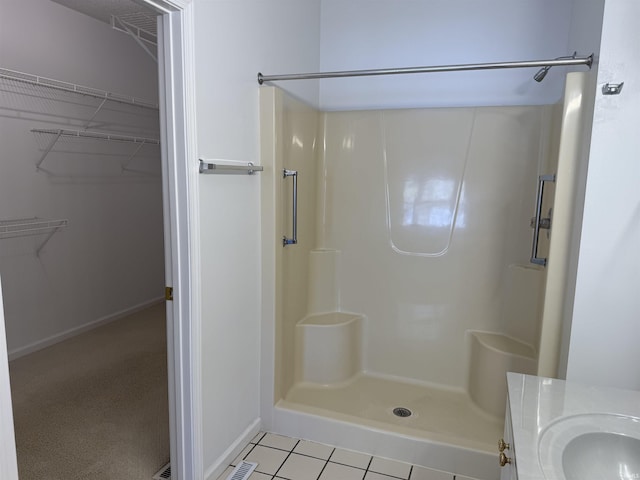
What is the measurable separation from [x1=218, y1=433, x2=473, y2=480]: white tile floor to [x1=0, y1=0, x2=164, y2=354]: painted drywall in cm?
212

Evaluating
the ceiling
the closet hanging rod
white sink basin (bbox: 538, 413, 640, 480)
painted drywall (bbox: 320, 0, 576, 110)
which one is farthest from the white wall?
the closet hanging rod

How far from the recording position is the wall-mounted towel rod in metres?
1.80

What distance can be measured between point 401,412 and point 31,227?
9.34ft

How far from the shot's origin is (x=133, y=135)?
164 inches

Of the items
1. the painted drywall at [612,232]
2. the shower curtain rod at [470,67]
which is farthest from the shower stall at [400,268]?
the painted drywall at [612,232]

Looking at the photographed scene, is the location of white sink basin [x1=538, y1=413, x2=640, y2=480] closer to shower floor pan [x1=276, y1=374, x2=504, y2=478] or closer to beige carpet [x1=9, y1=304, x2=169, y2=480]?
shower floor pan [x1=276, y1=374, x2=504, y2=478]

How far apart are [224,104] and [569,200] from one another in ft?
5.03

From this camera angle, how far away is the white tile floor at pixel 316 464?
2.12 meters

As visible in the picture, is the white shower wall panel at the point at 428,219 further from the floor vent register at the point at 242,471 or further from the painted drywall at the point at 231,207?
the floor vent register at the point at 242,471

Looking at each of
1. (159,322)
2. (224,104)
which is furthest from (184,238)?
(159,322)

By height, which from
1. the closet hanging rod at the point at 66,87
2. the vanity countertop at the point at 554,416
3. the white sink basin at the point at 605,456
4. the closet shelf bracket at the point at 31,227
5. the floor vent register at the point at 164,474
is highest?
the closet hanging rod at the point at 66,87


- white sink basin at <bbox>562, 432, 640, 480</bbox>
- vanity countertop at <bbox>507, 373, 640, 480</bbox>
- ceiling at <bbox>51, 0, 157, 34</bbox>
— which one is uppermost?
ceiling at <bbox>51, 0, 157, 34</bbox>

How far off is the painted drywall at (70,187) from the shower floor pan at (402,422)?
2.11 m

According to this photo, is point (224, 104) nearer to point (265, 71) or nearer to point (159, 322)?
point (265, 71)
